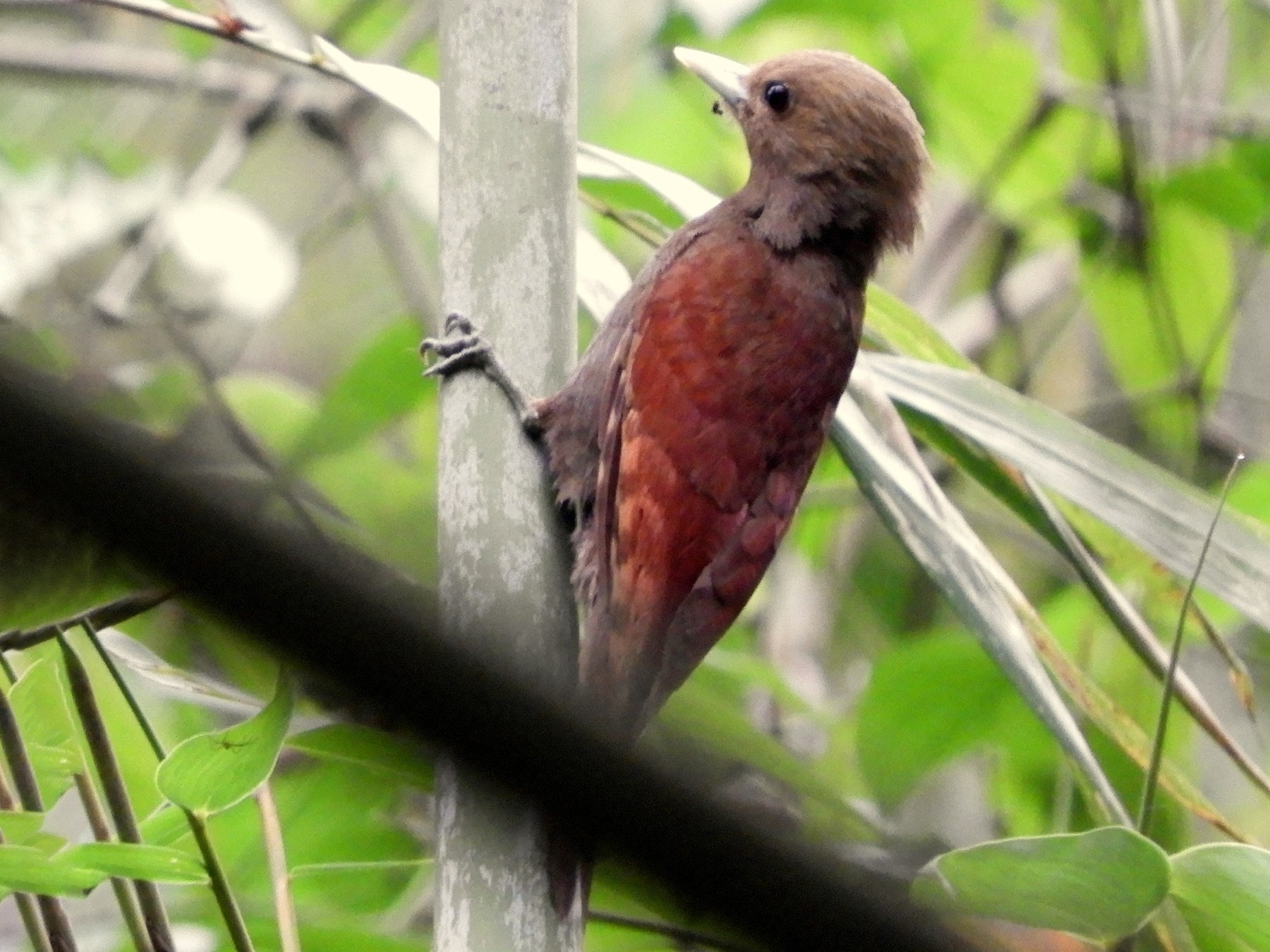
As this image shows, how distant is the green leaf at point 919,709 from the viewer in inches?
72.5

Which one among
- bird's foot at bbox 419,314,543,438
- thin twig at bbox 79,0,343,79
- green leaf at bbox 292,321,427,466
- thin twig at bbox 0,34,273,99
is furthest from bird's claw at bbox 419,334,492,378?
thin twig at bbox 0,34,273,99

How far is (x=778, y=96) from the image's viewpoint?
191 cm

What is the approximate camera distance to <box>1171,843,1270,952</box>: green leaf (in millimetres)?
900

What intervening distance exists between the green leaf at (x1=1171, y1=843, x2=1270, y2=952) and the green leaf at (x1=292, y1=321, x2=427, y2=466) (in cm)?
Answer: 111

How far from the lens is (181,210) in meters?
2.52

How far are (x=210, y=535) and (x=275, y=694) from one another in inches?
19.3

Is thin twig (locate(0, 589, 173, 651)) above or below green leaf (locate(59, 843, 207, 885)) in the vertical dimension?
above

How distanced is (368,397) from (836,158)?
0.63m

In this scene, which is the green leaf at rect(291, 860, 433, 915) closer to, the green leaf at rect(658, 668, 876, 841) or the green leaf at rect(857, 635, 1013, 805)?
the green leaf at rect(658, 668, 876, 841)

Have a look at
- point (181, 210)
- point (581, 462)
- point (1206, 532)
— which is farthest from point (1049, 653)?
point (181, 210)

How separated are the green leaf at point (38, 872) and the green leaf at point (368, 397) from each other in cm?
102

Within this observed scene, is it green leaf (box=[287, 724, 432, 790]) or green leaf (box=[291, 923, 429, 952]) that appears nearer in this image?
green leaf (box=[287, 724, 432, 790])

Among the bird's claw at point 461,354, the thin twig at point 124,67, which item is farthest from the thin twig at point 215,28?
the thin twig at point 124,67

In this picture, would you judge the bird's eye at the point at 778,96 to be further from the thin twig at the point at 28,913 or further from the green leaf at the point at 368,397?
the thin twig at the point at 28,913
